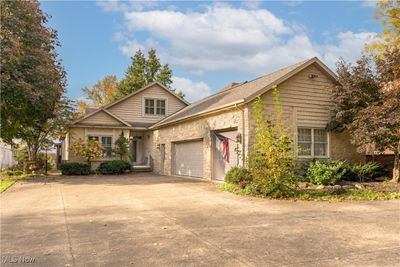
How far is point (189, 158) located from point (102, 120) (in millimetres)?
8770

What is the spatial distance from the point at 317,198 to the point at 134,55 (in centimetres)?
4023

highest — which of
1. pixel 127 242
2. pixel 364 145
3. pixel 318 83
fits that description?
pixel 318 83

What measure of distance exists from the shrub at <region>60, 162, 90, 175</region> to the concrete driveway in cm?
1177

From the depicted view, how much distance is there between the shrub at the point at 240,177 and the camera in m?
12.6

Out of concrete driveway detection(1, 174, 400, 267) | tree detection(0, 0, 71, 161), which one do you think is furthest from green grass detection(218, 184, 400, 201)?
tree detection(0, 0, 71, 161)

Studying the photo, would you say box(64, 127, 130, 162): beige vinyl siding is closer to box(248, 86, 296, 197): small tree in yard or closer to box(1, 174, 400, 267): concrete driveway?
box(1, 174, 400, 267): concrete driveway

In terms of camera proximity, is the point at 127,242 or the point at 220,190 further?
the point at 220,190

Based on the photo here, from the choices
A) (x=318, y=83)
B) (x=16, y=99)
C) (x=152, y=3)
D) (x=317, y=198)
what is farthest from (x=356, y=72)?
(x=16, y=99)

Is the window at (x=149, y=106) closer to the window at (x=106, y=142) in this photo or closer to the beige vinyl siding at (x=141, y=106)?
the beige vinyl siding at (x=141, y=106)

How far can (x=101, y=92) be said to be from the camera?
1921 inches

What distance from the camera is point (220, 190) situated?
12.9 metres

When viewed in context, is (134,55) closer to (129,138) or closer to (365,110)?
(129,138)

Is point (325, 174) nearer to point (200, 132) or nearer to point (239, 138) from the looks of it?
point (239, 138)

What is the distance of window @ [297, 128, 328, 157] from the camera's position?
1537cm
